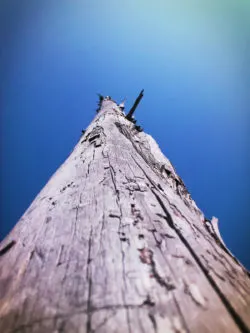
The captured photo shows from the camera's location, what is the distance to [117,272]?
78cm

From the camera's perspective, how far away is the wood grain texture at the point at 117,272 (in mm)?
648

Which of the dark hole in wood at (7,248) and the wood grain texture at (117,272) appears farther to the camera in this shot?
the dark hole in wood at (7,248)

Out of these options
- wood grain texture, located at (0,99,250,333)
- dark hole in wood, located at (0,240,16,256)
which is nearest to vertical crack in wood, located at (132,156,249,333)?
wood grain texture, located at (0,99,250,333)

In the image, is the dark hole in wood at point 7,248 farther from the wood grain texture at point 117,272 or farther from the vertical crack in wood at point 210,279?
the vertical crack in wood at point 210,279

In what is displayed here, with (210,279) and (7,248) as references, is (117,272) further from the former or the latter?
(7,248)

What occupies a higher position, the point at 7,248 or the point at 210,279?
the point at 7,248

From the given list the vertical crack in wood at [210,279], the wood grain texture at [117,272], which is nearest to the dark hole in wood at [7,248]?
the wood grain texture at [117,272]

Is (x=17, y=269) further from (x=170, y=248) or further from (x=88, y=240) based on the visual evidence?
(x=170, y=248)

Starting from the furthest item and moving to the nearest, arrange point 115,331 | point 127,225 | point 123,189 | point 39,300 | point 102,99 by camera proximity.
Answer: point 102,99, point 123,189, point 127,225, point 39,300, point 115,331

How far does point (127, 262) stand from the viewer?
0.82 meters

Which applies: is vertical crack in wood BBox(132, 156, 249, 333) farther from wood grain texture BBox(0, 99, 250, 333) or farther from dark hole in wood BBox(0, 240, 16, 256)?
dark hole in wood BBox(0, 240, 16, 256)

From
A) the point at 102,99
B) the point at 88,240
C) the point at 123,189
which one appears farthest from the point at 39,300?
the point at 102,99

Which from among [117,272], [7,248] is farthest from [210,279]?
[7,248]

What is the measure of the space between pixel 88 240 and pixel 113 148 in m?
1.20
